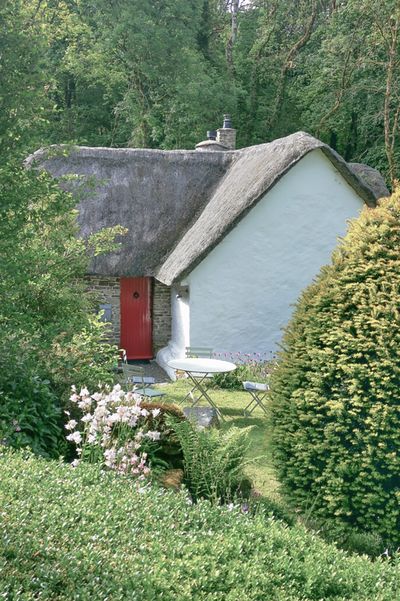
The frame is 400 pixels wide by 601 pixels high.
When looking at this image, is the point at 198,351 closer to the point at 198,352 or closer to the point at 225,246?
the point at 198,352

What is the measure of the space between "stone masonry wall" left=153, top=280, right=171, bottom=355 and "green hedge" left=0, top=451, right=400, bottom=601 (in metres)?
11.2

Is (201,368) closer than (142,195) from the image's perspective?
Yes

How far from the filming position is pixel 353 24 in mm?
23062

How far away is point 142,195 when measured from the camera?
16.4 metres

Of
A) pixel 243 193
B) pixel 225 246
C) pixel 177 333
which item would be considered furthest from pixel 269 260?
pixel 177 333

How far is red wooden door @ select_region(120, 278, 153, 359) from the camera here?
53.0 feet

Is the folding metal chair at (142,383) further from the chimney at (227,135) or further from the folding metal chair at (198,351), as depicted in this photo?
the chimney at (227,135)

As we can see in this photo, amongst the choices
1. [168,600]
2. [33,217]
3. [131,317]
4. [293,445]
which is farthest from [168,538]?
[131,317]

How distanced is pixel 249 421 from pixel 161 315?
5.82 meters

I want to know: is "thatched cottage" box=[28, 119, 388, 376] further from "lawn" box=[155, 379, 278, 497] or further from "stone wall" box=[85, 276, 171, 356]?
"lawn" box=[155, 379, 278, 497]

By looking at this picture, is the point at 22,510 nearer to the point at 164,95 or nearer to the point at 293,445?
A: the point at 293,445

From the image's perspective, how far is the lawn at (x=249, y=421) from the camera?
809 cm

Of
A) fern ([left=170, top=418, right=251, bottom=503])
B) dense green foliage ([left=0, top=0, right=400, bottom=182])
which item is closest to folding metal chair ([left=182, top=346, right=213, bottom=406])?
fern ([left=170, top=418, right=251, bottom=503])

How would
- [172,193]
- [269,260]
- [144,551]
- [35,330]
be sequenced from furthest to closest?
[172,193] < [269,260] < [35,330] < [144,551]
